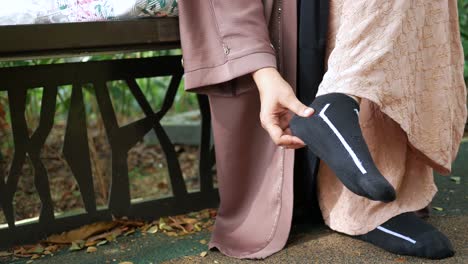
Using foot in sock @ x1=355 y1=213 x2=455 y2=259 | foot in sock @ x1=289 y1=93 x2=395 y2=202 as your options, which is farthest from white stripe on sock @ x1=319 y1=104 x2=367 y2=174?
foot in sock @ x1=355 y1=213 x2=455 y2=259

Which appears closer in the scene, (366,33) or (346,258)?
(366,33)

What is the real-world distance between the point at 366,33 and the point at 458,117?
383mm

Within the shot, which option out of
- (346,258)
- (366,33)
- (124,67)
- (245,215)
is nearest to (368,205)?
(346,258)

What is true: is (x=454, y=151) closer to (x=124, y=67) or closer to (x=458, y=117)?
(x=458, y=117)

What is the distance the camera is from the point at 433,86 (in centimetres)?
143

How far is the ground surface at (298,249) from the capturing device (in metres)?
1.45

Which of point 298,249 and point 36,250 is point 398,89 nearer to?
point 298,249

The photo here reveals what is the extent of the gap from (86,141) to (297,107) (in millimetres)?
694

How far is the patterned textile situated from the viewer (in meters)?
1.50

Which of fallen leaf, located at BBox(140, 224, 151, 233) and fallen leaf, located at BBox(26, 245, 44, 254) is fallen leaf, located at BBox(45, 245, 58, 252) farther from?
fallen leaf, located at BBox(140, 224, 151, 233)

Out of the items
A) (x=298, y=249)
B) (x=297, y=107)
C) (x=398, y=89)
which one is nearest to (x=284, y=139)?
(x=297, y=107)

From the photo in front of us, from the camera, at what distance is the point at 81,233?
5.57ft

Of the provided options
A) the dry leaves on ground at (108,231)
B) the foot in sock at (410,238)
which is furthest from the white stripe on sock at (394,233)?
the dry leaves on ground at (108,231)

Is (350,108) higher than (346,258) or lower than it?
higher
